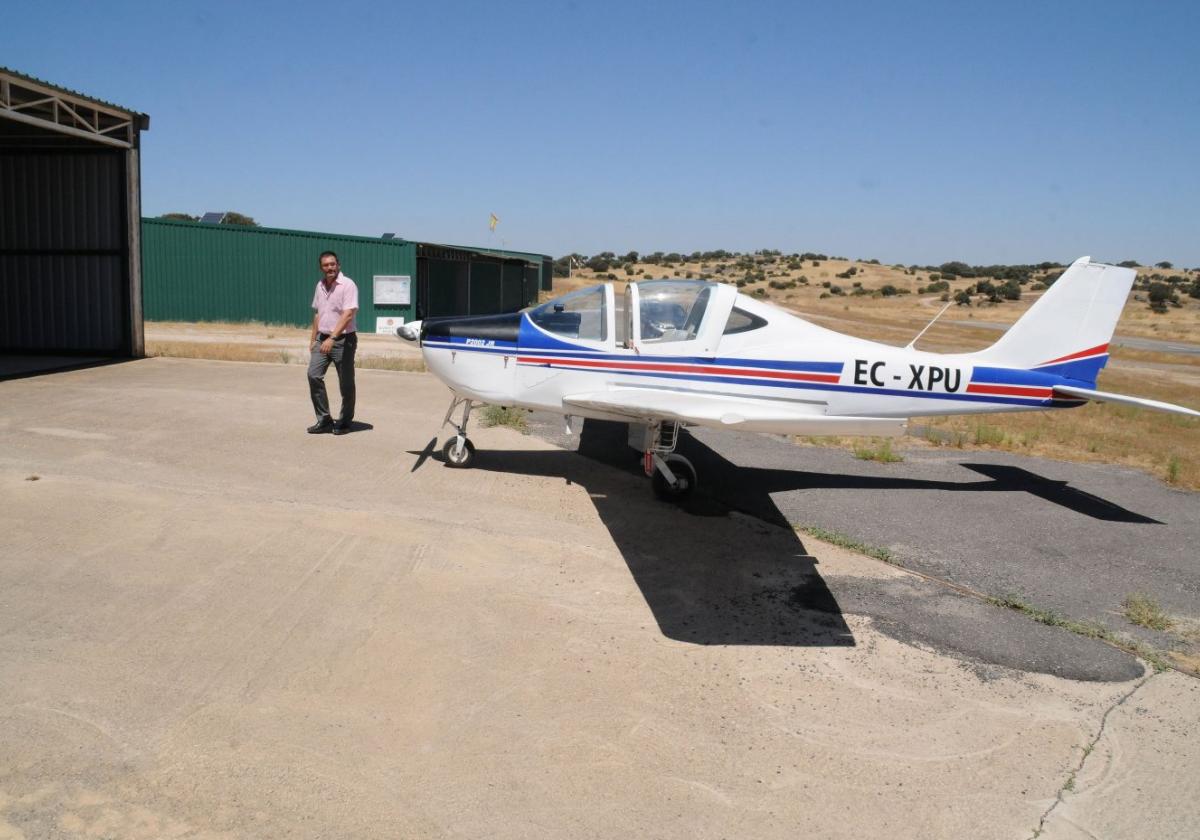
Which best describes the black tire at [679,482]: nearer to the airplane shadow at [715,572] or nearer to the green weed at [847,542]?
the airplane shadow at [715,572]

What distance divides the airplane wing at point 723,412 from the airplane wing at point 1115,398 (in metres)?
2.57

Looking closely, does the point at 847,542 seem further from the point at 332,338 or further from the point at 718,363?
the point at 332,338

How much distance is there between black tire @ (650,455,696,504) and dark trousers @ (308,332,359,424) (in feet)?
13.0

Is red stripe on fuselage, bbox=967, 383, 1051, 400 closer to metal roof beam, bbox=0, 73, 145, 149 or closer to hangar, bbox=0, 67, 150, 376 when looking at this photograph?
metal roof beam, bbox=0, 73, 145, 149

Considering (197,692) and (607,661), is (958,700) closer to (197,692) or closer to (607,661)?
(607,661)

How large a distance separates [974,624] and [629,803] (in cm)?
328

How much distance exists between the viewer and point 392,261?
27.1m

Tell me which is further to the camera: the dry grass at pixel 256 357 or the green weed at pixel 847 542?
the dry grass at pixel 256 357

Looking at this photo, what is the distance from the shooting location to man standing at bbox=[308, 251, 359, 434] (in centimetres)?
970

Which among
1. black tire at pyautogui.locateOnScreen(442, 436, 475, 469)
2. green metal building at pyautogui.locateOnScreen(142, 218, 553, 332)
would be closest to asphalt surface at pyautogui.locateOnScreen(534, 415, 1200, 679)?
black tire at pyautogui.locateOnScreen(442, 436, 475, 469)

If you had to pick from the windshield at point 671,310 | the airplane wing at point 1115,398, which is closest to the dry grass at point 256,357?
the windshield at point 671,310

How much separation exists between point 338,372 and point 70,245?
10.9 metres

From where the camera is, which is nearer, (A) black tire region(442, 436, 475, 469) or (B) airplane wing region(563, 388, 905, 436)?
(B) airplane wing region(563, 388, 905, 436)

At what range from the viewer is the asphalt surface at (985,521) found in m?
5.86
